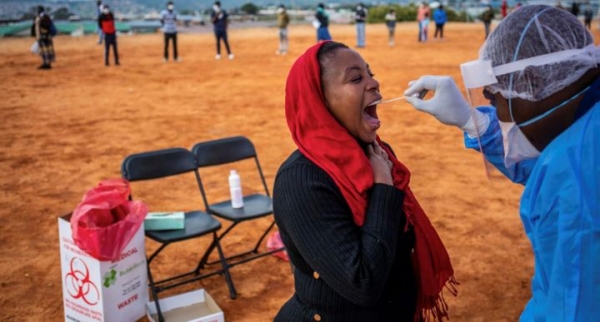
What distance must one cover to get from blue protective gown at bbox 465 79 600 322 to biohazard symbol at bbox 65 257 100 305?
305 cm

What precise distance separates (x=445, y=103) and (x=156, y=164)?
3.12 m

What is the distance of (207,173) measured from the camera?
7.92 meters

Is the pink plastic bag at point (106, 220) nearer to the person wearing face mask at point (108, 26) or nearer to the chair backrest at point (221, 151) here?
the chair backrest at point (221, 151)

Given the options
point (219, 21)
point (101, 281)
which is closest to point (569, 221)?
point (101, 281)

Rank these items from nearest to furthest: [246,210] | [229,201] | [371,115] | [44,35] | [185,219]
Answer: [371,115] → [185,219] → [246,210] → [229,201] → [44,35]

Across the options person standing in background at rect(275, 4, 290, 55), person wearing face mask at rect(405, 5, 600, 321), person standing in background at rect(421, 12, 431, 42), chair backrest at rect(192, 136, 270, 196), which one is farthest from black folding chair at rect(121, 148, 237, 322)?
person standing in background at rect(421, 12, 431, 42)

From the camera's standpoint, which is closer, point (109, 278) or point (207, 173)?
point (109, 278)

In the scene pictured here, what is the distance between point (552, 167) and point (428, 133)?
7986mm

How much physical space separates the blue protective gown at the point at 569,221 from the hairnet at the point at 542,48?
0.15 meters

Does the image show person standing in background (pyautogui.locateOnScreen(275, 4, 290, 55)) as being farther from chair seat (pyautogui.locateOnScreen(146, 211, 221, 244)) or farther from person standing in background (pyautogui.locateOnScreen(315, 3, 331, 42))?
chair seat (pyautogui.locateOnScreen(146, 211, 221, 244))

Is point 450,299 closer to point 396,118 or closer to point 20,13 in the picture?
point 396,118

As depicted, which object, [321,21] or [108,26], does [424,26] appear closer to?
[321,21]

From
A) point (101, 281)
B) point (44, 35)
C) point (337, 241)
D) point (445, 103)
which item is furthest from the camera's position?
point (44, 35)

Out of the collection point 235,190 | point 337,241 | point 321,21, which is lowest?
point 235,190
